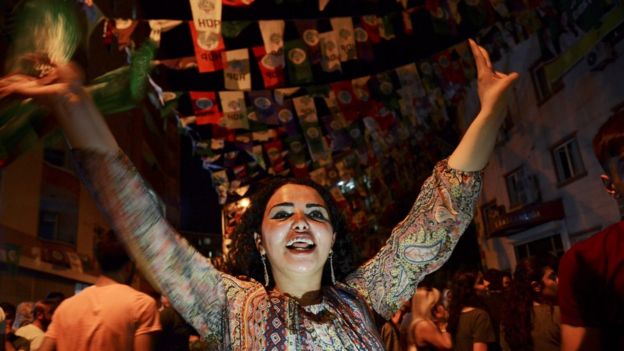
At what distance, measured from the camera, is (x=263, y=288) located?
1.65 meters

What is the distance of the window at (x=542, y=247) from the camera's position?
1111cm

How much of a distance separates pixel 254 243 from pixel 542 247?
1152 centimetres

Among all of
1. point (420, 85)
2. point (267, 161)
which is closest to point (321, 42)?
point (420, 85)

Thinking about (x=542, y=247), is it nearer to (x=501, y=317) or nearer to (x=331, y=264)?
(x=501, y=317)

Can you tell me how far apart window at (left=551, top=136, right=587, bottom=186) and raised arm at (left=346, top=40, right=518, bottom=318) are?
30.8 ft

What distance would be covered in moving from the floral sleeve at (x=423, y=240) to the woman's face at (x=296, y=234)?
22cm

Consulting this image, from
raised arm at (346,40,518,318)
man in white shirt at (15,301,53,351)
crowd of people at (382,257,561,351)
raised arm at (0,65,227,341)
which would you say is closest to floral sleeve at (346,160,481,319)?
raised arm at (346,40,518,318)

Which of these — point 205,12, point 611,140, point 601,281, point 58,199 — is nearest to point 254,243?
point 601,281

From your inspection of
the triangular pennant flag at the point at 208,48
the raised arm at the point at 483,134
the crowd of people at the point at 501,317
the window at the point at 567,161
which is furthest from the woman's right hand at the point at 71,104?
the window at the point at 567,161

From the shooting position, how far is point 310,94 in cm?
855

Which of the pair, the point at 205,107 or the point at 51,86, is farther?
the point at 205,107

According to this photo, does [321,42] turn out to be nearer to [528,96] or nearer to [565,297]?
[565,297]

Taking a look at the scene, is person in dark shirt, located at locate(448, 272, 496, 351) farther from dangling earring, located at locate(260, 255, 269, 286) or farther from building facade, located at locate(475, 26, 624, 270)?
building facade, located at locate(475, 26, 624, 270)

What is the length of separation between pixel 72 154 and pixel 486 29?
7.21m
